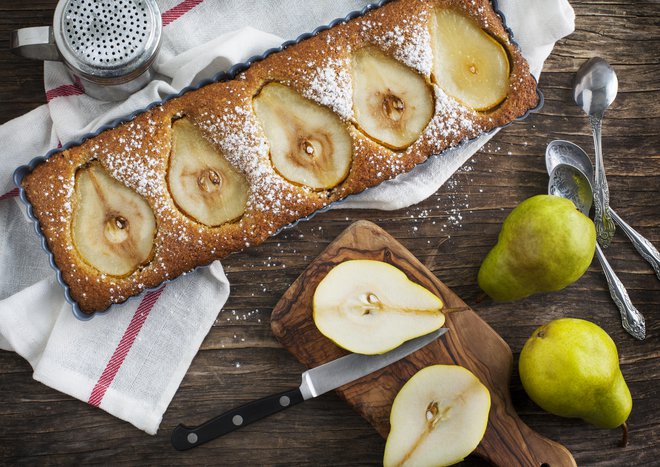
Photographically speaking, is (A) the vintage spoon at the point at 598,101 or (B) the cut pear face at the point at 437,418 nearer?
(B) the cut pear face at the point at 437,418

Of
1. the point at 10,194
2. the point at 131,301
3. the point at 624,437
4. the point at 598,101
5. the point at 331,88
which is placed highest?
the point at 331,88

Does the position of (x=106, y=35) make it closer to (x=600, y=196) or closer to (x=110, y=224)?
(x=110, y=224)

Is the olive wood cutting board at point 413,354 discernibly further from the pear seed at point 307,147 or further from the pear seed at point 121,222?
the pear seed at point 121,222

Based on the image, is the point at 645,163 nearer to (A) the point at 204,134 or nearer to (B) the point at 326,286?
(B) the point at 326,286

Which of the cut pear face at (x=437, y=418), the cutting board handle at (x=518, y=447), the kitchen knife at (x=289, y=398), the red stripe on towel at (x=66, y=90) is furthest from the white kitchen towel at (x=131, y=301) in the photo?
the cutting board handle at (x=518, y=447)

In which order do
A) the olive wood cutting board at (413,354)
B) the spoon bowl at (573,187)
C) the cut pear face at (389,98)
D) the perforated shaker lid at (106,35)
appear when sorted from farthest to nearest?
the spoon bowl at (573,187)
the olive wood cutting board at (413,354)
the cut pear face at (389,98)
the perforated shaker lid at (106,35)

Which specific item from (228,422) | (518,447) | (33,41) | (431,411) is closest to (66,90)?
(33,41)
